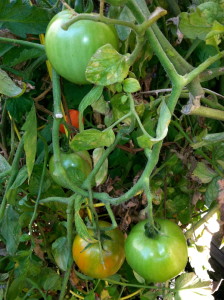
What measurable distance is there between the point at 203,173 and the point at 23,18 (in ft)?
1.24

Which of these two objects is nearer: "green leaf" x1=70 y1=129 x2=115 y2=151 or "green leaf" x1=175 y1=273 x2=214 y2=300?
"green leaf" x1=70 y1=129 x2=115 y2=151

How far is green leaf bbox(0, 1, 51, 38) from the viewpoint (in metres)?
0.55

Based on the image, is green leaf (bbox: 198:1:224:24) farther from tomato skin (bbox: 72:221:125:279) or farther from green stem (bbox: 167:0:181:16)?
tomato skin (bbox: 72:221:125:279)

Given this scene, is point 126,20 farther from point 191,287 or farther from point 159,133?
point 191,287

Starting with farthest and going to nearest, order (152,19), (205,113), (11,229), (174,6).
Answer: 1. (11,229)
2. (174,6)
3. (205,113)
4. (152,19)

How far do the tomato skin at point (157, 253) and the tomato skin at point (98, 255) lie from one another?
0.33 feet

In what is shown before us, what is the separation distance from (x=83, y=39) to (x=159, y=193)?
1.15ft

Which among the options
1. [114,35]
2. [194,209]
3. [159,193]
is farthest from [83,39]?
[194,209]

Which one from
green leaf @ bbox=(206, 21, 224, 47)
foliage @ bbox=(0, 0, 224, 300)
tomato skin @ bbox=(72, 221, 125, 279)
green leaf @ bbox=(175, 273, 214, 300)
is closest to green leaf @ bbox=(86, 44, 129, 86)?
foliage @ bbox=(0, 0, 224, 300)

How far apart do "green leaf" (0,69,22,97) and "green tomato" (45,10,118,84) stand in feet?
0.39

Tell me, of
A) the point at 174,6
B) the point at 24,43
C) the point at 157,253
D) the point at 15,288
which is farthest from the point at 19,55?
the point at 15,288

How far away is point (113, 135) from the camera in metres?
0.46

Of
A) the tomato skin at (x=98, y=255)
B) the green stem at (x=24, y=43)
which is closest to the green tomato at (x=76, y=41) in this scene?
the green stem at (x=24, y=43)

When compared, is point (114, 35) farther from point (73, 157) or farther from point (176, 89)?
point (73, 157)
